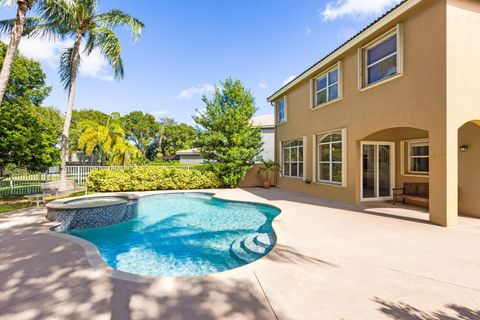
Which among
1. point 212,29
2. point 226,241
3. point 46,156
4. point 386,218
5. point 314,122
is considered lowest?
point 226,241

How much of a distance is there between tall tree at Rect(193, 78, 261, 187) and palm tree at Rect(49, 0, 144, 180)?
6264 millimetres

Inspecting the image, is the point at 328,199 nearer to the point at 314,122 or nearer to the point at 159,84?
the point at 314,122

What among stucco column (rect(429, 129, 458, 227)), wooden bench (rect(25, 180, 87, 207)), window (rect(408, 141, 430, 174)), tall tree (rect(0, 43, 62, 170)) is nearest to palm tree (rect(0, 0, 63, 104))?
tall tree (rect(0, 43, 62, 170))

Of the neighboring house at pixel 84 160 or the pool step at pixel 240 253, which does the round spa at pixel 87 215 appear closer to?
the pool step at pixel 240 253

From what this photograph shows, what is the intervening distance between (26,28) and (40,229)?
11830 mm

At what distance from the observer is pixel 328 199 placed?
1136 cm

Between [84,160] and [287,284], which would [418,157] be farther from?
[84,160]

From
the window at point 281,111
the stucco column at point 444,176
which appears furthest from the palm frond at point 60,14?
the stucco column at point 444,176

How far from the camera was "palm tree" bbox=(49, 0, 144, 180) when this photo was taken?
12.3 m

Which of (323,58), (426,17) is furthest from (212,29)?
(426,17)

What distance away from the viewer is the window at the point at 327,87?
11.4m

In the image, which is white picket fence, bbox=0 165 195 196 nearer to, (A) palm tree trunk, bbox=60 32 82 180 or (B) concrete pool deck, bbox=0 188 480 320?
(A) palm tree trunk, bbox=60 32 82 180

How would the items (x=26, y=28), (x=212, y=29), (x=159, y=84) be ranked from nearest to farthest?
(x=26, y=28), (x=212, y=29), (x=159, y=84)

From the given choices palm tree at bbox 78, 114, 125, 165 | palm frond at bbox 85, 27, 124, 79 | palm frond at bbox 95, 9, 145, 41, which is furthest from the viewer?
palm tree at bbox 78, 114, 125, 165
